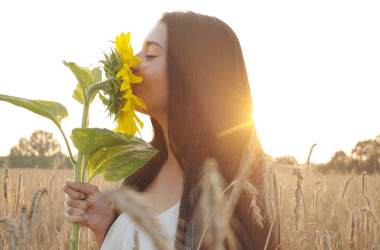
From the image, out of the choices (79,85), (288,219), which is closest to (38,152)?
(288,219)

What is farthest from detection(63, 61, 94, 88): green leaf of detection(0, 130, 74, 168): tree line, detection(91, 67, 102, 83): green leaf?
detection(0, 130, 74, 168): tree line

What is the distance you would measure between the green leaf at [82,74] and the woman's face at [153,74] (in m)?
0.52

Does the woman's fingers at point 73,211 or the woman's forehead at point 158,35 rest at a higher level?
the woman's forehead at point 158,35

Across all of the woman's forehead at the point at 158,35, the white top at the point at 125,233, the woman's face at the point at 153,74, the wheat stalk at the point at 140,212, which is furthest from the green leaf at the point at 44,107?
the woman's forehead at the point at 158,35

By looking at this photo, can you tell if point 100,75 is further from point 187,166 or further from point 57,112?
point 187,166

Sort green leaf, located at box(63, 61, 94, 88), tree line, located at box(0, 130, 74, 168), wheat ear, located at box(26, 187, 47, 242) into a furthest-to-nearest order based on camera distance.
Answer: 1. tree line, located at box(0, 130, 74, 168)
2. green leaf, located at box(63, 61, 94, 88)
3. wheat ear, located at box(26, 187, 47, 242)

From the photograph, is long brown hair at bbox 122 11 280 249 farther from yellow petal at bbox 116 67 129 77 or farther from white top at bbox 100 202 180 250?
yellow petal at bbox 116 67 129 77

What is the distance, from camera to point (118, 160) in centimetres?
99

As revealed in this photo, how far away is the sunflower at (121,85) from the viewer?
1.07 meters

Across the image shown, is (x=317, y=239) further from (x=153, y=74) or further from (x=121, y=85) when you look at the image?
(x=153, y=74)

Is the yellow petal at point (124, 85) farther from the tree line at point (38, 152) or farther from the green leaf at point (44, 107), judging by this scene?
the tree line at point (38, 152)

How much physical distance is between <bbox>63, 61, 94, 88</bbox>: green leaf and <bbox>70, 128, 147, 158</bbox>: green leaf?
0.69 feet

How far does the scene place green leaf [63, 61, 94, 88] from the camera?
0.94 m

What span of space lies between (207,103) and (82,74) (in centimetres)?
88
